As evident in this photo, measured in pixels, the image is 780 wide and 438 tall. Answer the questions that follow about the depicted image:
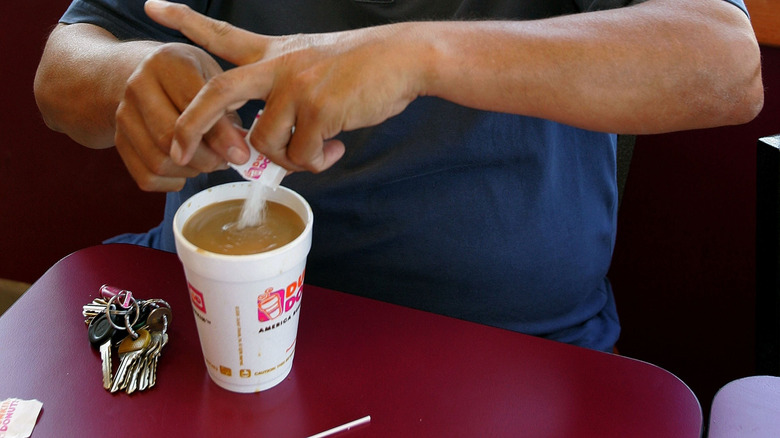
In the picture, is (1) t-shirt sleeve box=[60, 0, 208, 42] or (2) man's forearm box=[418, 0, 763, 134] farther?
(1) t-shirt sleeve box=[60, 0, 208, 42]

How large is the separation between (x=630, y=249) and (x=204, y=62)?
54.7 inches

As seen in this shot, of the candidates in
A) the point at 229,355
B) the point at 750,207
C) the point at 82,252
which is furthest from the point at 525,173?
the point at 750,207

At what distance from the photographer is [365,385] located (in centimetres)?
77

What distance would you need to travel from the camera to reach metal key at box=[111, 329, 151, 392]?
0.76 m

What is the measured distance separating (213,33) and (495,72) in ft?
1.08

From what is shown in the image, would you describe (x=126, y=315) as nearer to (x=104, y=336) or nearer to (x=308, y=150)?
(x=104, y=336)

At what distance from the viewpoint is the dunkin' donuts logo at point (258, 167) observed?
29.7 inches

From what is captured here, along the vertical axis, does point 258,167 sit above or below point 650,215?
above

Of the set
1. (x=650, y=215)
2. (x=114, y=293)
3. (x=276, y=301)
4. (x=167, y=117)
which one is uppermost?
(x=167, y=117)

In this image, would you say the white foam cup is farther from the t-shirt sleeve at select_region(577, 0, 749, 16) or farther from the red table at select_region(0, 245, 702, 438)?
the t-shirt sleeve at select_region(577, 0, 749, 16)

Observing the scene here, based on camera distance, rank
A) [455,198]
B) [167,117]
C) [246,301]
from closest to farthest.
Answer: [246,301] < [167,117] < [455,198]

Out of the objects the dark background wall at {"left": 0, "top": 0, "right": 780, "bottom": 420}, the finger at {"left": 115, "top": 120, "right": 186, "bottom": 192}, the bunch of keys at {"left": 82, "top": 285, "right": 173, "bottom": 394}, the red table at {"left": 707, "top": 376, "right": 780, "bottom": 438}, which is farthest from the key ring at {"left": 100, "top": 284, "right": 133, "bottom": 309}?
the dark background wall at {"left": 0, "top": 0, "right": 780, "bottom": 420}

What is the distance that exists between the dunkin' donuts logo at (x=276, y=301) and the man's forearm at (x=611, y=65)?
27 centimetres

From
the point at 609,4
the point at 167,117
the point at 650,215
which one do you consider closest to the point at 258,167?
the point at 167,117
